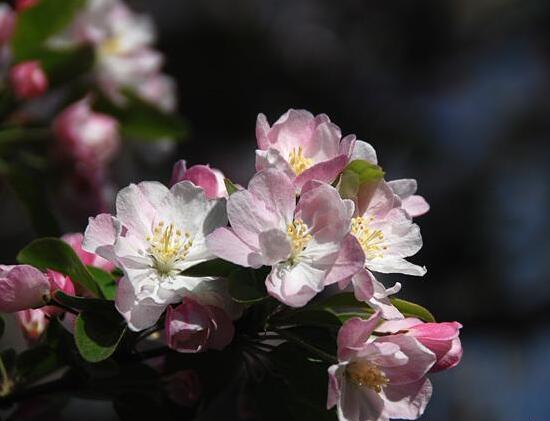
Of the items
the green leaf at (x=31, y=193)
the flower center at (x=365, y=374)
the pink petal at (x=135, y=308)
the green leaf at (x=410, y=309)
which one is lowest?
the green leaf at (x=31, y=193)

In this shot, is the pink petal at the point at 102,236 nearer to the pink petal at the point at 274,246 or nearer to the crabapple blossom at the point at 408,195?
the pink petal at the point at 274,246

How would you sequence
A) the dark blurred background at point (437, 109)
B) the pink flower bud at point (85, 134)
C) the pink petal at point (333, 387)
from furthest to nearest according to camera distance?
the dark blurred background at point (437, 109) < the pink flower bud at point (85, 134) < the pink petal at point (333, 387)

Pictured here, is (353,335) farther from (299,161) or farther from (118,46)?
(118,46)

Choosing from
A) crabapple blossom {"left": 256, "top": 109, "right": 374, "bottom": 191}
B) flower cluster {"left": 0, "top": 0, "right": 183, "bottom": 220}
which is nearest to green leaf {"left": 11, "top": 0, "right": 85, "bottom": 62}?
flower cluster {"left": 0, "top": 0, "right": 183, "bottom": 220}

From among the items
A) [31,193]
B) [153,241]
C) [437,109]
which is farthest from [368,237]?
[437,109]

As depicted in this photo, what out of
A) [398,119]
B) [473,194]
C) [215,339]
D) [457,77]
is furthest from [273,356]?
[457,77]

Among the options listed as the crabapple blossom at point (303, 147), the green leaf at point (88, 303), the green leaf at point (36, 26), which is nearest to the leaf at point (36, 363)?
the green leaf at point (88, 303)

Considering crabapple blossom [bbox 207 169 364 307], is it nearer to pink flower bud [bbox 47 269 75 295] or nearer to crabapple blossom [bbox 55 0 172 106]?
pink flower bud [bbox 47 269 75 295]
